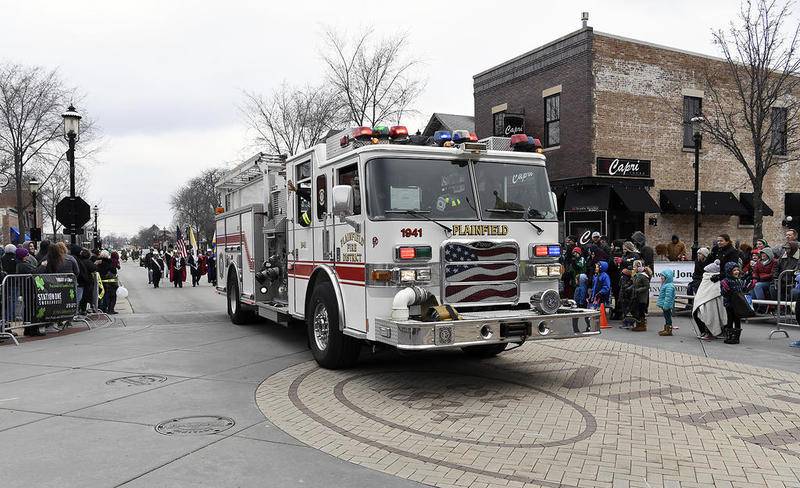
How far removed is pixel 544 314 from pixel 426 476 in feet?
9.81

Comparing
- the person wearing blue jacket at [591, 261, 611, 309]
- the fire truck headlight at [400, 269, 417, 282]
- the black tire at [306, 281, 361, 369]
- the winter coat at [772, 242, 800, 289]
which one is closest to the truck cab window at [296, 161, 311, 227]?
the black tire at [306, 281, 361, 369]

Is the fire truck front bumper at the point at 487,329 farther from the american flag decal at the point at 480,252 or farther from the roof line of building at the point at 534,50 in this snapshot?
the roof line of building at the point at 534,50

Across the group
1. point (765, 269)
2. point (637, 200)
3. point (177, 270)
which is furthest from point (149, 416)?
point (177, 270)

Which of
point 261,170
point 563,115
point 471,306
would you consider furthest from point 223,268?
point 563,115

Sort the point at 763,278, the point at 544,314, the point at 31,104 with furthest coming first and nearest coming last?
the point at 31,104 → the point at 763,278 → the point at 544,314

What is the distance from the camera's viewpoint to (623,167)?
69.2 ft

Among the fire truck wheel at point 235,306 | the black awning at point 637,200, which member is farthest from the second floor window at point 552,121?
the fire truck wheel at point 235,306

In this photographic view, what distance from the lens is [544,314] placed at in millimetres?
6895

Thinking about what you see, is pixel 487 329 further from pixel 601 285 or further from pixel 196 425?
pixel 601 285

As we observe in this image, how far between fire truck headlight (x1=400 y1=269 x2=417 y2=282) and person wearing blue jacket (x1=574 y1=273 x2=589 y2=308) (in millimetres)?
7836

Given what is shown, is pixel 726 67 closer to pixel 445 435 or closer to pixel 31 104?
pixel 445 435

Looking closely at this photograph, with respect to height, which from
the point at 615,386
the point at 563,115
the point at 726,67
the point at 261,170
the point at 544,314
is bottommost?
the point at 615,386

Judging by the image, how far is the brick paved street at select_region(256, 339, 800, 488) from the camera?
14.8ft

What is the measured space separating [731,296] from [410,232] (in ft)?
20.2
